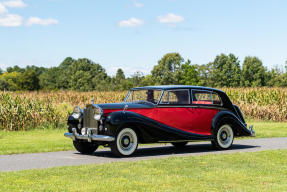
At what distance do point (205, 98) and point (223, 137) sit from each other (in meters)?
1.25

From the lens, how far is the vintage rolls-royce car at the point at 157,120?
10.7 meters

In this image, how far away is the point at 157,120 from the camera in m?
11.3

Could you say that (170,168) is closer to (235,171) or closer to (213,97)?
(235,171)

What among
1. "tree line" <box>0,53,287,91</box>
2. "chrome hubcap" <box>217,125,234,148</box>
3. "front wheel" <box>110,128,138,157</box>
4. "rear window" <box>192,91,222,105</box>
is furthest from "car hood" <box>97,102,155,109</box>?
"tree line" <box>0,53,287,91</box>

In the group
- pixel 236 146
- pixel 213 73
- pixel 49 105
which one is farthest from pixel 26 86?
pixel 236 146

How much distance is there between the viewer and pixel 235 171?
8234 millimetres

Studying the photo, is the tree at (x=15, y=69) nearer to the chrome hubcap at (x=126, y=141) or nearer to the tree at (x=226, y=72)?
the tree at (x=226, y=72)

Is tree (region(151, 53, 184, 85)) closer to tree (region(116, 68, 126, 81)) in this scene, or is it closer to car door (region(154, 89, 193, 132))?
tree (region(116, 68, 126, 81))

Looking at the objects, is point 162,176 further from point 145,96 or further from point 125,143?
point 145,96

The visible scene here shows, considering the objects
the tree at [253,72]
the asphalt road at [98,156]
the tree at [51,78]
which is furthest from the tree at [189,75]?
the asphalt road at [98,156]

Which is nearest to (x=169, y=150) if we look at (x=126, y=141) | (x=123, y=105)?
(x=126, y=141)

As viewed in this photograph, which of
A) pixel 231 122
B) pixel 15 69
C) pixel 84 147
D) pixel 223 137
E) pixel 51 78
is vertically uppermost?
pixel 15 69

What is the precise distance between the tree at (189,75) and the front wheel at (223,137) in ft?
275

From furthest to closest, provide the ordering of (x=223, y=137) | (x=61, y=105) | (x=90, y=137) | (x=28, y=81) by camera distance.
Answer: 1. (x=28, y=81)
2. (x=61, y=105)
3. (x=223, y=137)
4. (x=90, y=137)
